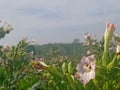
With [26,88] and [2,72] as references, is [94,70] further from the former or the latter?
[2,72]

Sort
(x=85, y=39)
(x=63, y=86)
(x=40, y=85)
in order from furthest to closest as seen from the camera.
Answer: (x=85, y=39) → (x=40, y=85) → (x=63, y=86)

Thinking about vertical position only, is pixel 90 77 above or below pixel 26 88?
above

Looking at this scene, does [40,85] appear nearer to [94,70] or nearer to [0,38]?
[94,70]

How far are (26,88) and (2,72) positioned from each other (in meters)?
0.77

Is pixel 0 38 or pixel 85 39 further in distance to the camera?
pixel 85 39

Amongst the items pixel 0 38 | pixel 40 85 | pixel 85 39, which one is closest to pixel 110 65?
pixel 40 85

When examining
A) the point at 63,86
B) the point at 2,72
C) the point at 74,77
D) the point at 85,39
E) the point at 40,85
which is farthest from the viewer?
the point at 85,39

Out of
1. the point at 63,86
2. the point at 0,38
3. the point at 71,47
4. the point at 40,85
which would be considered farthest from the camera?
the point at 71,47

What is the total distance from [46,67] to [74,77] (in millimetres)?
158

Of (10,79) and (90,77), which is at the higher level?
(90,77)

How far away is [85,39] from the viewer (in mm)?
13953

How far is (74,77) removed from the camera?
226 cm

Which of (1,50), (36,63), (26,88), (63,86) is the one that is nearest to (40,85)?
(26,88)

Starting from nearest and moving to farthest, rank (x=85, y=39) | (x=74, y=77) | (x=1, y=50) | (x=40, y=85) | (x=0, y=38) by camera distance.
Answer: (x=74, y=77) < (x=40, y=85) < (x=1, y=50) < (x=0, y=38) < (x=85, y=39)
